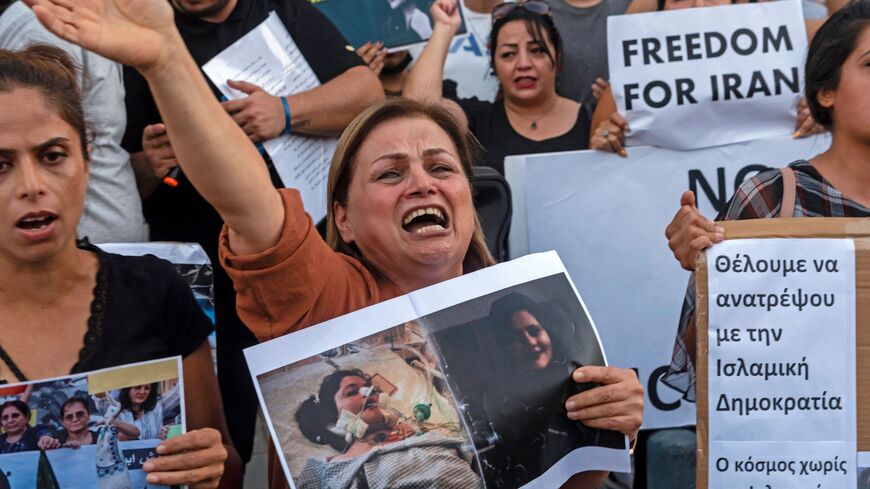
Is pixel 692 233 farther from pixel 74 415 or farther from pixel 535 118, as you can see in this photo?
pixel 535 118

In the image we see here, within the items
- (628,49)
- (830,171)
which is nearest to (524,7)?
(628,49)

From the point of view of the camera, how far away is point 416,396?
222 centimetres

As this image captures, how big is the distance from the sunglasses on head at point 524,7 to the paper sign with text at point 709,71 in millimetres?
402

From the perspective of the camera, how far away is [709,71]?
416 cm

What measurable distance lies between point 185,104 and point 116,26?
173 mm

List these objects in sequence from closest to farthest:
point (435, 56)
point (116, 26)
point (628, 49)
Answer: point (116, 26), point (628, 49), point (435, 56)

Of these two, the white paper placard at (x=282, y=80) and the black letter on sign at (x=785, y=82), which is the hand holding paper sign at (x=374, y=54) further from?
the black letter on sign at (x=785, y=82)

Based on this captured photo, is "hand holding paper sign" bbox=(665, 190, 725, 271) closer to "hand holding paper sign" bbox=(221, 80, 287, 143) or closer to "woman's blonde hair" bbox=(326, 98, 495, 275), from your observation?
"woman's blonde hair" bbox=(326, 98, 495, 275)

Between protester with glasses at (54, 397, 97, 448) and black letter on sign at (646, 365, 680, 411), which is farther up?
protester with glasses at (54, 397, 97, 448)

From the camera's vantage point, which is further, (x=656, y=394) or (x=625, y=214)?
(x=625, y=214)

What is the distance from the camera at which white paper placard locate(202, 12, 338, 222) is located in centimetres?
382

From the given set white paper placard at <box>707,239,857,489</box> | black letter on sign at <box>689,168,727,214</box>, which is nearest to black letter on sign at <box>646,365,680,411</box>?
black letter on sign at <box>689,168,727,214</box>

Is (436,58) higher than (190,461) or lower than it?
higher

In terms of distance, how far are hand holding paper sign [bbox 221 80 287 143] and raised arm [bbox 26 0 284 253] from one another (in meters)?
1.62
